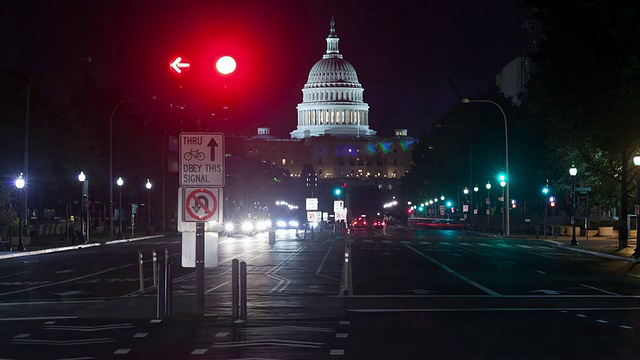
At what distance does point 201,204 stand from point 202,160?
34.5 inches

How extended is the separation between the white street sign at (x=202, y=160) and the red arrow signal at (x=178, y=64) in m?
2.73

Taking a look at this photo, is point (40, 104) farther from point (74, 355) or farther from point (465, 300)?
point (74, 355)

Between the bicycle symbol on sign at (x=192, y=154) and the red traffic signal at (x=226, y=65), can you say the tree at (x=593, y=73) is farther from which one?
the red traffic signal at (x=226, y=65)

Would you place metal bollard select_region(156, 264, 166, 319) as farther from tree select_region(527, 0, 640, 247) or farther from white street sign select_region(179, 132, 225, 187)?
tree select_region(527, 0, 640, 247)

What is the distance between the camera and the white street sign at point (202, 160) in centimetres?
1928

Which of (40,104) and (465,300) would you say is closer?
(465,300)

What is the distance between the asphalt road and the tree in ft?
30.1

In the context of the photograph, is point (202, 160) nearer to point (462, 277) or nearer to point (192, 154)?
point (192, 154)

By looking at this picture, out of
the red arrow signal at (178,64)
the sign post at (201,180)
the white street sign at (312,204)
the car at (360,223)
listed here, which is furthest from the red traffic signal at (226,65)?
the car at (360,223)

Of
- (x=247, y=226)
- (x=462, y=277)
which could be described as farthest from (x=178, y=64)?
(x=247, y=226)

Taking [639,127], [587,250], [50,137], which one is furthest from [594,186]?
[50,137]

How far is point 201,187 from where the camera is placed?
1928 cm

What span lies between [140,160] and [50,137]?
65.8 feet

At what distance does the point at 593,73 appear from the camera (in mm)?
46375
